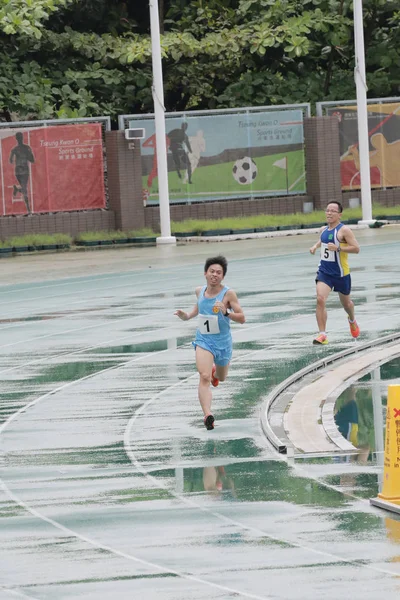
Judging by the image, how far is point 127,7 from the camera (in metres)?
46.4

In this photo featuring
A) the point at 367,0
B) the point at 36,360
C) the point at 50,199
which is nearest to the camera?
the point at 36,360

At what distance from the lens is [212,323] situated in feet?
47.9

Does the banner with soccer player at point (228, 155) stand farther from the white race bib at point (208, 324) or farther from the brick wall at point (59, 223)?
the white race bib at point (208, 324)

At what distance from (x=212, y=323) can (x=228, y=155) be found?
25865 millimetres

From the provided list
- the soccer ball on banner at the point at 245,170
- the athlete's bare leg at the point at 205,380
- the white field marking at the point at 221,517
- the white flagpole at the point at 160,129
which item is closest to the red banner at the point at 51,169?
the white flagpole at the point at 160,129

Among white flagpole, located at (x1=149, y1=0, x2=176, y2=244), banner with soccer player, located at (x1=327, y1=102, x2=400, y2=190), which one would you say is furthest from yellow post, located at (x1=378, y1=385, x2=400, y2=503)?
banner with soccer player, located at (x1=327, y1=102, x2=400, y2=190)

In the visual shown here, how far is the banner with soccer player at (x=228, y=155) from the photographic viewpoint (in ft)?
129

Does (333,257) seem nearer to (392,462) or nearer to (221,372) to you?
(221,372)

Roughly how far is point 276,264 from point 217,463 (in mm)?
18667

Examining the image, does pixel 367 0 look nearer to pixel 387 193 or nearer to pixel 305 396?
pixel 387 193

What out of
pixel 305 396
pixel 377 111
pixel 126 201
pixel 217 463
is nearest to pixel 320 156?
pixel 377 111

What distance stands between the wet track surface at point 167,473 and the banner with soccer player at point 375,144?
17311 millimetres

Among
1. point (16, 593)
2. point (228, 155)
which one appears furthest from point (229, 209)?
point (16, 593)

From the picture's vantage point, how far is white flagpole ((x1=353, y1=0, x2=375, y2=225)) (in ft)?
129
